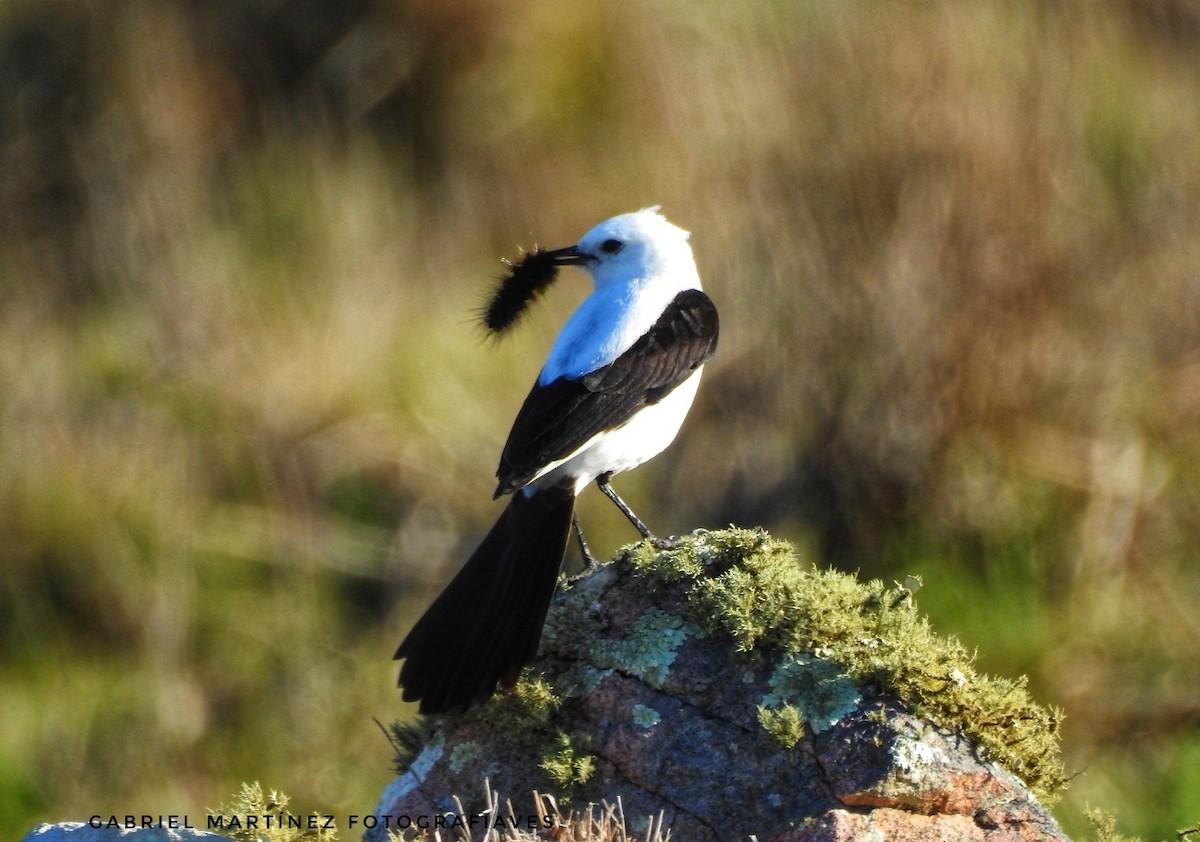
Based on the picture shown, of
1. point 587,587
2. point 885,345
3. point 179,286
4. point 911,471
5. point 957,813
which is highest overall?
point 179,286

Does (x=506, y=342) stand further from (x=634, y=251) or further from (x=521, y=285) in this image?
(x=634, y=251)

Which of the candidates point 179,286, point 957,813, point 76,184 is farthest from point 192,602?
point 957,813

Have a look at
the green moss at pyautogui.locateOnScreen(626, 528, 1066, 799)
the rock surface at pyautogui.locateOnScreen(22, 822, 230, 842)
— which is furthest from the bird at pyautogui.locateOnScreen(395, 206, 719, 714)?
the rock surface at pyautogui.locateOnScreen(22, 822, 230, 842)

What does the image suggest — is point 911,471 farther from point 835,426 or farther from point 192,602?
point 192,602

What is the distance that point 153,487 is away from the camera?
8.60 metres

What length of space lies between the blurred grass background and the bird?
2.78 metres

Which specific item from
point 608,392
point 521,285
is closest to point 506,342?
point 521,285

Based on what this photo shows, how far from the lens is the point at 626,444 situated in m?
5.09

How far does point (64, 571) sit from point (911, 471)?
184 inches

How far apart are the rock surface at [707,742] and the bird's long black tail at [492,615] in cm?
8

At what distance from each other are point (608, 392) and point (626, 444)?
0.77 feet

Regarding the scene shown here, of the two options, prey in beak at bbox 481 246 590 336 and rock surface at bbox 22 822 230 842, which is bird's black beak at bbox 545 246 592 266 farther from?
rock surface at bbox 22 822 230 842

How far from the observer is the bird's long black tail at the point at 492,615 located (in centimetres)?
401

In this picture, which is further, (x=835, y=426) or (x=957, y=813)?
(x=835, y=426)
